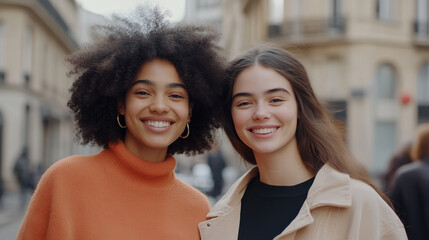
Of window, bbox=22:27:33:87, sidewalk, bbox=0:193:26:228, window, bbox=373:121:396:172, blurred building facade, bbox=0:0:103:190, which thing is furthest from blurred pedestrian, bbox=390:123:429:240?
window, bbox=22:27:33:87

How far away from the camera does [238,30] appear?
41.0 m

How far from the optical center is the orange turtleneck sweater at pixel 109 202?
303cm

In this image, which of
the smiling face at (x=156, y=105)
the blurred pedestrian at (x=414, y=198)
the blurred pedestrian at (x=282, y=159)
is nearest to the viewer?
the blurred pedestrian at (x=282, y=159)

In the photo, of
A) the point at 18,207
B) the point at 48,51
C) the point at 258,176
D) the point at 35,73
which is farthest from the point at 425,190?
the point at 48,51

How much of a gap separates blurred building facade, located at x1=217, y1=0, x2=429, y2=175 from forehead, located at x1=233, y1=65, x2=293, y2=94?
21.7 m

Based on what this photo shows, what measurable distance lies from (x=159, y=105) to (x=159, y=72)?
8.6 inches

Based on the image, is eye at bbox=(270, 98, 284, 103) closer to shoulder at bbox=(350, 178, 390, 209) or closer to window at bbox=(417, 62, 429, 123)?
shoulder at bbox=(350, 178, 390, 209)

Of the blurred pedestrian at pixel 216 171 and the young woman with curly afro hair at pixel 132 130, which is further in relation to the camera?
the blurred pedestrian at pixel 216 171

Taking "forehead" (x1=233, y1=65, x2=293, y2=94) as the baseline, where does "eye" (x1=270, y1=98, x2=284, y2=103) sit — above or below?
below

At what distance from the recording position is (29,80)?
25.3m

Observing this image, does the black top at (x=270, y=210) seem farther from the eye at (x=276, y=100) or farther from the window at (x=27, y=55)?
the window at (x=27, y=55)

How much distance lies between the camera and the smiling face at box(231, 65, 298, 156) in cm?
320

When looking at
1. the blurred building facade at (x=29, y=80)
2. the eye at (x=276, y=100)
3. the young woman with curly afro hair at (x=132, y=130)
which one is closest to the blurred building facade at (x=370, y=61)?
the blurred building facade at (x=29, y=80)

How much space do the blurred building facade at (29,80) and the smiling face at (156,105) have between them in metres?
18.6
